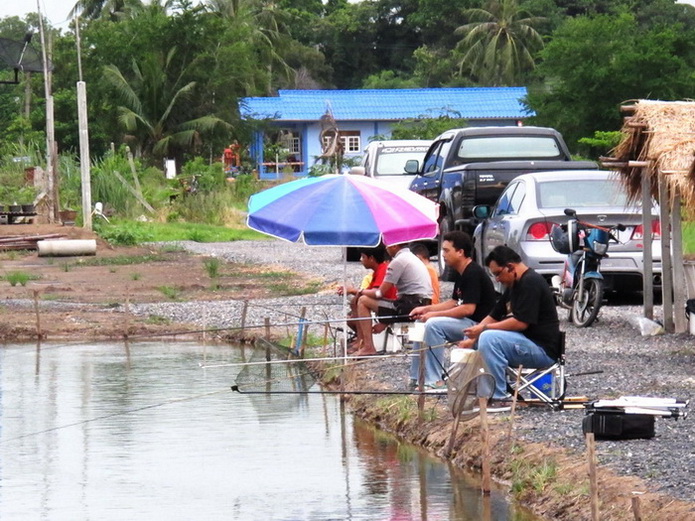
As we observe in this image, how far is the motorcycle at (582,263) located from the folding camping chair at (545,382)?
4.56 meters

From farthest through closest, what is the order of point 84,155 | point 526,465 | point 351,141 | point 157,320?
point 351,141 → point 84,155 → point 157,320 → point 526,465

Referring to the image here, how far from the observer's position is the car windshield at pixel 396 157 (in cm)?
2577

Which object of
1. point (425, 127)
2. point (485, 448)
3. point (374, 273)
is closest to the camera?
point (485, 448)

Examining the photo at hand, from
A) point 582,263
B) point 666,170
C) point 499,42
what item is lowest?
point 582,263

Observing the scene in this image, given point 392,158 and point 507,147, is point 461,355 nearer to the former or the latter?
point 507,147

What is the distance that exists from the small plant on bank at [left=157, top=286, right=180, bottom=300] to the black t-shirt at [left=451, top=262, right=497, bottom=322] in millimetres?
10769

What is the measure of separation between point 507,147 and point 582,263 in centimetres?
618

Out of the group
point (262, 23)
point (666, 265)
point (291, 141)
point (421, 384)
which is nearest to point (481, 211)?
point (666, 265)

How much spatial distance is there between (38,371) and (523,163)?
754 centimetres

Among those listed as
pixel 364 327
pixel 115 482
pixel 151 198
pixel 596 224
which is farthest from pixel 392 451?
pixel 151 198

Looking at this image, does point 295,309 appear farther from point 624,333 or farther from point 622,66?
point 622,66

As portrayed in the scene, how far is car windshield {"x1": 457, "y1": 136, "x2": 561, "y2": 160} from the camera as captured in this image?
21.3 m

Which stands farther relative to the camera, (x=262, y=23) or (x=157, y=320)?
(x=262, y=23)

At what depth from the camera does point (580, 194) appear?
16.9m
